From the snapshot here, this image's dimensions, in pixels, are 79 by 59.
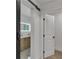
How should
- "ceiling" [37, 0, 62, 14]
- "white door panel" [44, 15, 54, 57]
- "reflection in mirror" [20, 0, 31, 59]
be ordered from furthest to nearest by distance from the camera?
"white door panel" [44, 15, 54, 57] → "ceiling" [37, 0, 62, 14] → "reflection in mirror" [20, 0, 31, 59]

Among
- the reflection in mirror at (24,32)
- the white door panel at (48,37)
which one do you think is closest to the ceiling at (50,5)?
the white door panel at (48,37)

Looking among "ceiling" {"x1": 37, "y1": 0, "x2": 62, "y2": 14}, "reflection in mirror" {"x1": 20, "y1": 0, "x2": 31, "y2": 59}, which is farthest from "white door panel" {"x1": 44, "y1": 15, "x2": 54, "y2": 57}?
"reflection in mirror" {"x1": 20, "y1": 0, "x2": 31, "y2": 59}

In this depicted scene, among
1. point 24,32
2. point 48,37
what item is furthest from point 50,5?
point 24,32

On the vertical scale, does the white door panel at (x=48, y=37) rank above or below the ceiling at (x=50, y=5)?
below

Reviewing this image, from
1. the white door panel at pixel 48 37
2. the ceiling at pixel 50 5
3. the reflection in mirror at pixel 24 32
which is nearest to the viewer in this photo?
the reflection in mirror at pixel 24 32

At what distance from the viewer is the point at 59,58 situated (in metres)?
3.41

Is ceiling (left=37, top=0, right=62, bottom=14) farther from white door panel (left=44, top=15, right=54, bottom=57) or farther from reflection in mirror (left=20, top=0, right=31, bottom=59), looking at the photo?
reflection in mirror (left=20, top=0, right=31, bottom=59)

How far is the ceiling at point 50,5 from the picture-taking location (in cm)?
288

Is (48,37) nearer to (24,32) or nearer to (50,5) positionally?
(50,5)

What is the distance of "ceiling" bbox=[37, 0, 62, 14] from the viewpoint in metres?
2.88

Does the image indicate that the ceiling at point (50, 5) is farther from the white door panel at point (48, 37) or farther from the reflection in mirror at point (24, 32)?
the reflection in mirror at point (24, 32)
